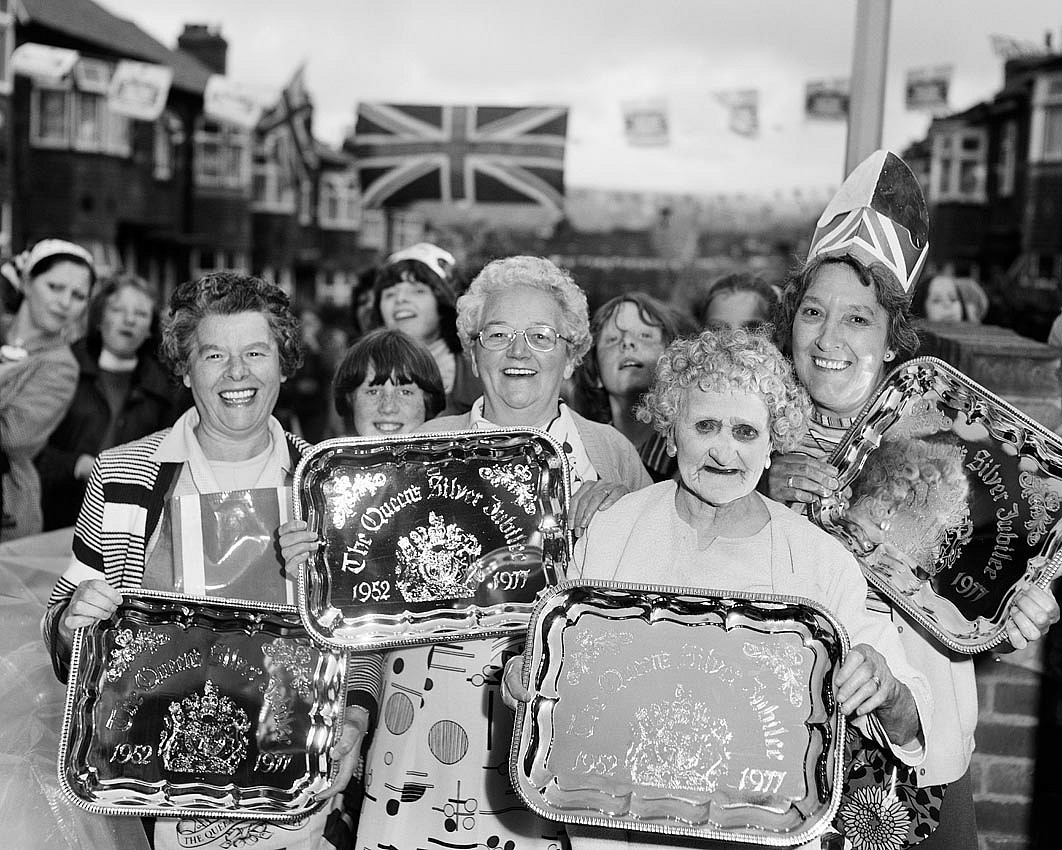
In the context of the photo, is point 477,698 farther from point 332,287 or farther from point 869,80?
point 332,287

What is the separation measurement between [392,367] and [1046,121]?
94.9 feet

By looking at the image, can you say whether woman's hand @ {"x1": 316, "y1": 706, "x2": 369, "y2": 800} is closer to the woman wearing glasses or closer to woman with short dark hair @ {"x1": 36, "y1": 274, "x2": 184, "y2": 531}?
the woman wearing glasses

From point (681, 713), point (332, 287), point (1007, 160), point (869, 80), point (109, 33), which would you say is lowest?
point (681, 713)

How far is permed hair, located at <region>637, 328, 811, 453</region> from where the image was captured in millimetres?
2447

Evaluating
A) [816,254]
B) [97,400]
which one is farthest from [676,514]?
[97,400]

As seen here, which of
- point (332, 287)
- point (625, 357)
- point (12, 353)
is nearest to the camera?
point (625, 357)

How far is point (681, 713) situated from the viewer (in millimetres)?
2410

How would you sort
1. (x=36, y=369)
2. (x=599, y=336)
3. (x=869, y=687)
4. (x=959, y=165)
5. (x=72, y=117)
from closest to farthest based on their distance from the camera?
(x=869, y=687), (x=599, y=336), (x=36, y=369), (x=72, y=117), (x=959, y=165)

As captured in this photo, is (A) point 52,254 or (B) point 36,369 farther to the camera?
(A) point 52,254

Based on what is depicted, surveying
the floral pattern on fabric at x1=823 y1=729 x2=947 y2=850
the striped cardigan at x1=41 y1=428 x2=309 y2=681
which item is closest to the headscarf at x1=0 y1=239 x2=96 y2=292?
the striped cardigan at x1=41 y1=428 x2=309 y2=681

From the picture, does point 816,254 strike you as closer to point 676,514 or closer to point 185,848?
point 676,514

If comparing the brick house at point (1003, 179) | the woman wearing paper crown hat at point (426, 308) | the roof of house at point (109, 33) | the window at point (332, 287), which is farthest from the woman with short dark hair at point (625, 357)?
the window at point (332, 287)

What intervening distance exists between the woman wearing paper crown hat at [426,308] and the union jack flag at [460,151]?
5.86m

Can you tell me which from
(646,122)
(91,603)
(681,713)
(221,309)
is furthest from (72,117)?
(681,713)
